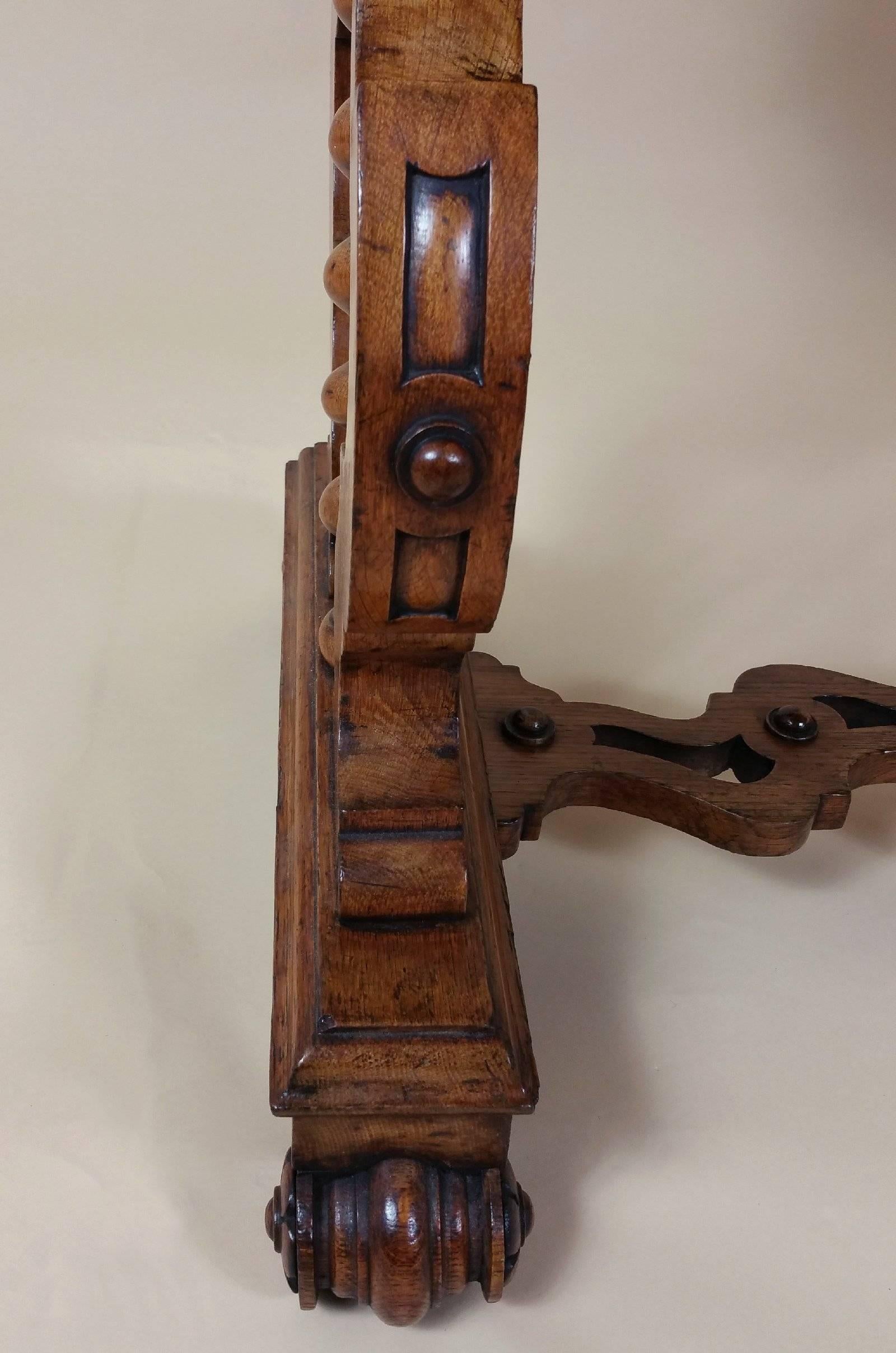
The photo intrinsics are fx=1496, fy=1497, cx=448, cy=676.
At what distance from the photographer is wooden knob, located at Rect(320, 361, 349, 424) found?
0.81 m

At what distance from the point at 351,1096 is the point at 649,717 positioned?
501mm

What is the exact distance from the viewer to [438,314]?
634mm

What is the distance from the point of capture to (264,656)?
1.41m

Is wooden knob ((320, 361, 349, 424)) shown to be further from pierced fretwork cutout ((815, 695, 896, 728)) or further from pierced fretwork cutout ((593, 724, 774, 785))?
pierced fretwork cutout ((815, 695, 896, 728))

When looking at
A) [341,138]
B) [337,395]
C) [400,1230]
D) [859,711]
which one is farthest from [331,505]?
[859,711]

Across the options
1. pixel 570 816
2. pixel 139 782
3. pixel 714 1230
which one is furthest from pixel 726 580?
pixel 714 1230

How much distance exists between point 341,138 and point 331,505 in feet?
0.65

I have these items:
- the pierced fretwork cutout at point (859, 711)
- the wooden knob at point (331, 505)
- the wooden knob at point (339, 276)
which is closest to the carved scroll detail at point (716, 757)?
the pierced fretwork cutout at point (859, 711)

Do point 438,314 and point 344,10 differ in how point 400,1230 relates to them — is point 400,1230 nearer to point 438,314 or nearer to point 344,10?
point 438,314

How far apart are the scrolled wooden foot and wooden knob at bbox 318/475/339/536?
0.35 metres

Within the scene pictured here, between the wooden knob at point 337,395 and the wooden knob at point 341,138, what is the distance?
0.11 metres

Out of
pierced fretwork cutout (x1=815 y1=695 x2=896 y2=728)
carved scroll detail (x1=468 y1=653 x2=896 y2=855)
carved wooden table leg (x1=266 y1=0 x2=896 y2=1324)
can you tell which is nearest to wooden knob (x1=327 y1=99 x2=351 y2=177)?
carved wooden table leg (x1=266 y1=0 x2=896 y2=1324)

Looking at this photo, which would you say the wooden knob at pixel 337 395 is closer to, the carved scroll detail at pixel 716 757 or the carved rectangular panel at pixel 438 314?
the carved rectangular panel at pixel 438 314

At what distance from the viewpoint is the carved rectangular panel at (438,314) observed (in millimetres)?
618
